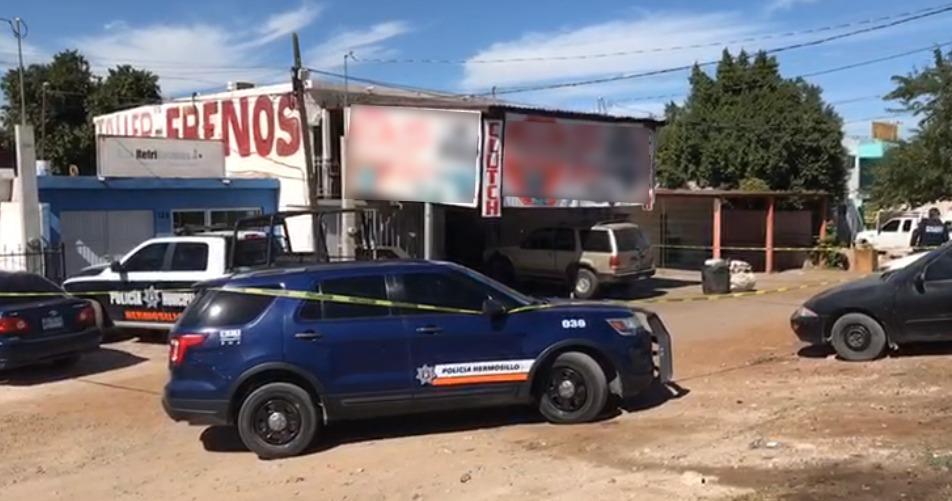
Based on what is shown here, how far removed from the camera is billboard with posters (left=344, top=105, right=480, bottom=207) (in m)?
21.1

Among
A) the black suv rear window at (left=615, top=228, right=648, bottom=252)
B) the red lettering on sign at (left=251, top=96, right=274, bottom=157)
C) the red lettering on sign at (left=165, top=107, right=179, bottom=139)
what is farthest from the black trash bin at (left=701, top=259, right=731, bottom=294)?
the red lettering on sign at (left=165, top=107, right=179, bottom=139)

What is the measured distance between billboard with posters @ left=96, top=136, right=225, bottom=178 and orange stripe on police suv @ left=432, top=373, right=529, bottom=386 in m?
16.3

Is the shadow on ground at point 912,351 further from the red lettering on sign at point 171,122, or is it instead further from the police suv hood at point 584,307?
the red lettering on sign at point 171,122

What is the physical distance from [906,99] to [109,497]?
105 ft

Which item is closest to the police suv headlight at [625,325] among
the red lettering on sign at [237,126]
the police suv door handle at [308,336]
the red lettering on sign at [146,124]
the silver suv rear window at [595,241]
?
the police suv door handle at [308,336]

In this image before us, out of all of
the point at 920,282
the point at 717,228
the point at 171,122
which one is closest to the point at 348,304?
the point at 920,282

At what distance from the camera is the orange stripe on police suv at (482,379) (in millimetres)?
8609

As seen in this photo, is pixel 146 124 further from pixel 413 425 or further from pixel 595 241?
pixel 413 425

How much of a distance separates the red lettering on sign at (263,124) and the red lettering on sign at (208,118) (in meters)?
2.22

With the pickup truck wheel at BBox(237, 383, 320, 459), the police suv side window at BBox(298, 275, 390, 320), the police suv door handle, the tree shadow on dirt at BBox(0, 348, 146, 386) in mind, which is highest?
the police suv side window at BBox(298, 275, 390, 320)

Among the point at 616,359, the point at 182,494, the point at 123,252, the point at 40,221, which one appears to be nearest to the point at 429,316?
the point at 616,359

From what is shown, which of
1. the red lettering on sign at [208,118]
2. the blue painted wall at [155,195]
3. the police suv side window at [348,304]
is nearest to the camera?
the police suv side window at [348,304]

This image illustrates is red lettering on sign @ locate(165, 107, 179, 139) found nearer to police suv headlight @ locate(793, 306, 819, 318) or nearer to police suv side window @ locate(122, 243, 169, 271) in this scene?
police suv side window @ locate(122, 243, 169, 271)

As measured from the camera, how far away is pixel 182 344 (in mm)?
8422
